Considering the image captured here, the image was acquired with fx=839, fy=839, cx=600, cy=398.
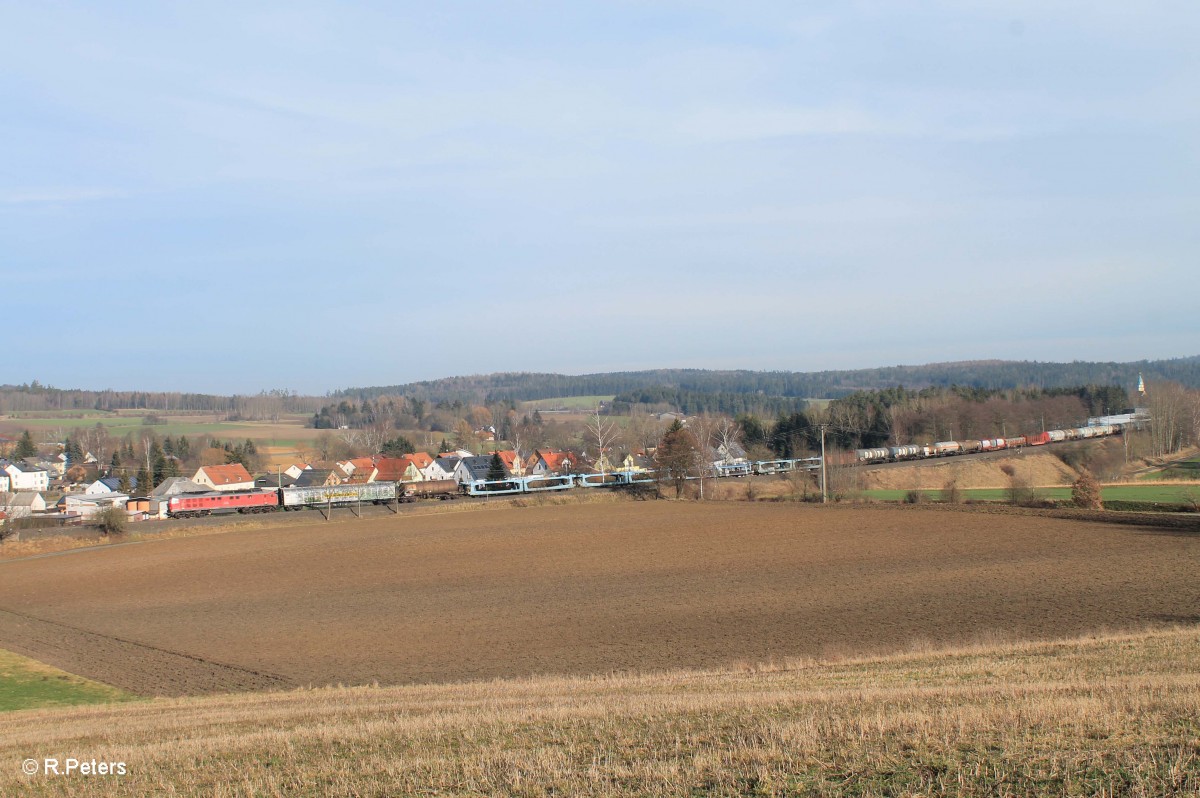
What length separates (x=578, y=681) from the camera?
17297 mm

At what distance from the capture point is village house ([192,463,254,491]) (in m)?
103

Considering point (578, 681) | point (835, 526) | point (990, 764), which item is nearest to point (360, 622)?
point (578, 681)

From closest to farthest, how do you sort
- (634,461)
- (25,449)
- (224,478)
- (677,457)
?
(677,457) < (224,478) < (634,461) < (25,449)

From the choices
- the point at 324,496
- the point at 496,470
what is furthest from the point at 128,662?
the point at 496,470

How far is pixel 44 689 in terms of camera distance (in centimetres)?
2269

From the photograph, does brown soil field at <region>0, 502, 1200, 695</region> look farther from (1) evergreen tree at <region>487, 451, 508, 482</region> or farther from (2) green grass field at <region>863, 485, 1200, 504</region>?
(1) evergreen tree at <region>487, 451, 508, 482</region>

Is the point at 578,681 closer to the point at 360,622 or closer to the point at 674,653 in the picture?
the point at 674,653

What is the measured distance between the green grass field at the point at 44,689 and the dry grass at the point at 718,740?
691cm

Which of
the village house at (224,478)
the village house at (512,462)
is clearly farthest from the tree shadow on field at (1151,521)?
the village house at (224,478)

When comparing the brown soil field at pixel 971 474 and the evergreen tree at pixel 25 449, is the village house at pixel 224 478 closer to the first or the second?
the evergreen tree at pixel 25 449

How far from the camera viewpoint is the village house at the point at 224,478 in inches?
4058

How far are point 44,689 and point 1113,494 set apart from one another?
71.9 meters

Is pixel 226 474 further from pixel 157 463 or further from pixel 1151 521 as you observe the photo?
pixel 1151 521

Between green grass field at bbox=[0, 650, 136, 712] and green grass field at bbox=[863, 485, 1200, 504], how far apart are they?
187ft
